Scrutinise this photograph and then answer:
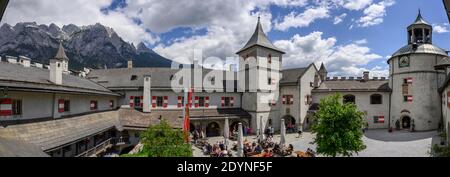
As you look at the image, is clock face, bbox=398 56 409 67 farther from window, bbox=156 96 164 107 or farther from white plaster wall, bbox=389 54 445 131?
window, bbox=156 96 164 107

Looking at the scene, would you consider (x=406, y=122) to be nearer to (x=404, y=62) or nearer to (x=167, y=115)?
(x=404, y=62)

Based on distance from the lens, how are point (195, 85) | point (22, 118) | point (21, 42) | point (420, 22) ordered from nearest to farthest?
1. point (22, 118)
2. point (420, 22)
3. point (195, 85)
4. point (21, 42)

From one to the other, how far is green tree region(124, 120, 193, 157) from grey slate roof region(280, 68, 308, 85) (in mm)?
23614

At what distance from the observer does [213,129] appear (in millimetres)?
31047

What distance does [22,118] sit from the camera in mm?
13195

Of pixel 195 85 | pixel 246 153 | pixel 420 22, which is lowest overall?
pixel 246 153

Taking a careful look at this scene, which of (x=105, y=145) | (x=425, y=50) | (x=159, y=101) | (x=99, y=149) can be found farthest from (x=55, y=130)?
(x=425, y=50)

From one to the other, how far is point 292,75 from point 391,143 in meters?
14.9

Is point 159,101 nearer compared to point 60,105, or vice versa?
point 60,105

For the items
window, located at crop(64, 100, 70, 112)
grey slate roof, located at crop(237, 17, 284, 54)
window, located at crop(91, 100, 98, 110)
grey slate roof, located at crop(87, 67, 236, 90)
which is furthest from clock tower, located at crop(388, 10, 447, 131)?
window, located at crop(64, 100, 70, 112)

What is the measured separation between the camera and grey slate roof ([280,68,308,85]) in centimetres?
3268
